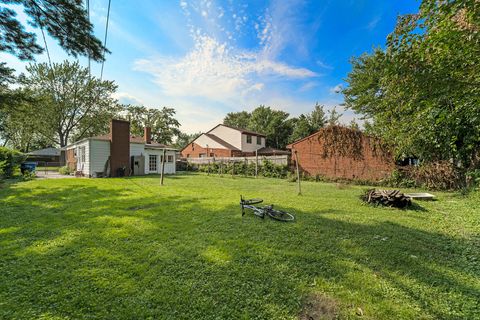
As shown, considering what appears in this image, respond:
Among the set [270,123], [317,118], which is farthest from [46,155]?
[317,118]

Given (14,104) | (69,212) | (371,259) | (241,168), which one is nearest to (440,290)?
(371,259)

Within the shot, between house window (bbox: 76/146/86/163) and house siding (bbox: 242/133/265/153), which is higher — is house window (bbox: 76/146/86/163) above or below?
below

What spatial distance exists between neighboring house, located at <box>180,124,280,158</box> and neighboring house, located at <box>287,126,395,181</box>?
1177cm

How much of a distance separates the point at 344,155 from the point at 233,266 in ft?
42.9

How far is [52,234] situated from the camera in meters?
3.92

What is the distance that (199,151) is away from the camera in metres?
27.8

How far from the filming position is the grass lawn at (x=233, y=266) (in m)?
2.14

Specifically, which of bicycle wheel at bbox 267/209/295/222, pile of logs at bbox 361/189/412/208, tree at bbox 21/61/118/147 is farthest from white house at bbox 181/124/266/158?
bicycle wheel at bbox 267/209/295/222

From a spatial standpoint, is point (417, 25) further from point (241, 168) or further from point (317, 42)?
point (241, 168)

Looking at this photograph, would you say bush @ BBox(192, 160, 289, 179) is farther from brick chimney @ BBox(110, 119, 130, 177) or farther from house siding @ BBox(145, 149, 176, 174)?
brick chimney @ BBox(110, 119, 130, 177)

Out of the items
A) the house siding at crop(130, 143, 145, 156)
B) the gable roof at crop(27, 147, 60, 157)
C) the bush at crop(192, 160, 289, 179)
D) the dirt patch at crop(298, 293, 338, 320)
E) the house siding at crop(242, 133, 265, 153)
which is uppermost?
the house siding at crop(242, 133, 265, 153)

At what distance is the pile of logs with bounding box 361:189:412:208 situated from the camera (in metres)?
6.46

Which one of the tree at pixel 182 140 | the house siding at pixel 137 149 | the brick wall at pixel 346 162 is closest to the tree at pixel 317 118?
the brick wall at pixel 346 162

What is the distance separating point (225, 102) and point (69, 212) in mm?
15917
